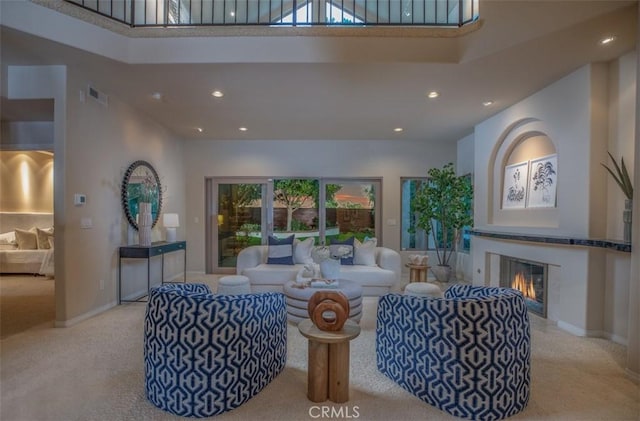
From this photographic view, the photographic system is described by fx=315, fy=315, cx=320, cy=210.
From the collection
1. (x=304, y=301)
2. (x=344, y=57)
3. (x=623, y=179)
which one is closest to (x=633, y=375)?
(x=623, y=179)

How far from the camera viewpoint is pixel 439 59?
128 inches

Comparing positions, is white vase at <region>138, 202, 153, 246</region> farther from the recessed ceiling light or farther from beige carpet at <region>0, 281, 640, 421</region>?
the recessed ceiling light

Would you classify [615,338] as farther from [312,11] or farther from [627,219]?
[312,11]

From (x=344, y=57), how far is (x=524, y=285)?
12.6ft

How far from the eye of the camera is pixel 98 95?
398cm

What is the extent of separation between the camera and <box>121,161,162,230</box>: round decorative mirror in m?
4.58

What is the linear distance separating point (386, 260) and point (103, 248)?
13.0ft

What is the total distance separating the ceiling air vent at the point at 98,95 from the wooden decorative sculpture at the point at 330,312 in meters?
3.84

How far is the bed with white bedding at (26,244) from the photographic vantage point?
6.01 m

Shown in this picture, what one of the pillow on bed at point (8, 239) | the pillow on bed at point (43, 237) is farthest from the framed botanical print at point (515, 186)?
the pillow on bed at point (8, 239)

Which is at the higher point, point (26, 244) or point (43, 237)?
point (43, 237)

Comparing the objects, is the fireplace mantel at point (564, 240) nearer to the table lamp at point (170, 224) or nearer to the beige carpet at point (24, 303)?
the table lamp at point (170, 224)

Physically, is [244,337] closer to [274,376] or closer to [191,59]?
[274,376]

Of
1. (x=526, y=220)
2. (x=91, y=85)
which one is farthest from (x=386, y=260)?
(x=91, y=85)
